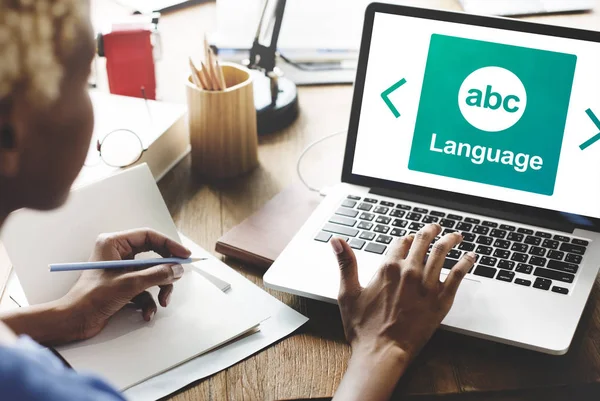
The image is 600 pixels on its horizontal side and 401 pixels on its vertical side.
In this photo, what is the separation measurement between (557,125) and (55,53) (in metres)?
0.70

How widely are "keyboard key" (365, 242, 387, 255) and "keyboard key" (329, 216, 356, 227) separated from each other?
2.1 inches

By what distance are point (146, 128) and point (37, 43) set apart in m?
0.66

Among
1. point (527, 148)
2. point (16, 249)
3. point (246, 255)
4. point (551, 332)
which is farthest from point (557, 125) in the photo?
point (16, 249)

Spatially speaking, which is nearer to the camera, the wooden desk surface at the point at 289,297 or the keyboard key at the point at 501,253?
the wooden desk surface at the point at 289,297

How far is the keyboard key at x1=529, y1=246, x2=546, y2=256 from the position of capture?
0.92 m

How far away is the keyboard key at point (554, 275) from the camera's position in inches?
34.5

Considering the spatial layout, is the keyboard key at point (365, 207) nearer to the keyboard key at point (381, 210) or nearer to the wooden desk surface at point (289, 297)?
the keyboard key at point (381, 210)

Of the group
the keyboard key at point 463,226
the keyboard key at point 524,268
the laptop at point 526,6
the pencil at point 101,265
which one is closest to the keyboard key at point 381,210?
the keyboard key at point 463,226

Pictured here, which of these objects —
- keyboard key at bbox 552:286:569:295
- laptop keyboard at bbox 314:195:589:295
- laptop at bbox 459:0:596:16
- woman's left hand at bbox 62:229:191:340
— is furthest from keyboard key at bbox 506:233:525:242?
laptop at bbox 459:0:596:16

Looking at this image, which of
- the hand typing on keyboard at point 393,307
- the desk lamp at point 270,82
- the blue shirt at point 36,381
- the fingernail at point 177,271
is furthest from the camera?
the desk lamp at point 270,82

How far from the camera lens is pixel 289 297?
2.98ft

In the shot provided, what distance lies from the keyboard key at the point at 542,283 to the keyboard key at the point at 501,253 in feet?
0.18

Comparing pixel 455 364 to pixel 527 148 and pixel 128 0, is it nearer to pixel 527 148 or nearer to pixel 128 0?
pixel 527 148

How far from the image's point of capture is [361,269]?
91 centimetres
